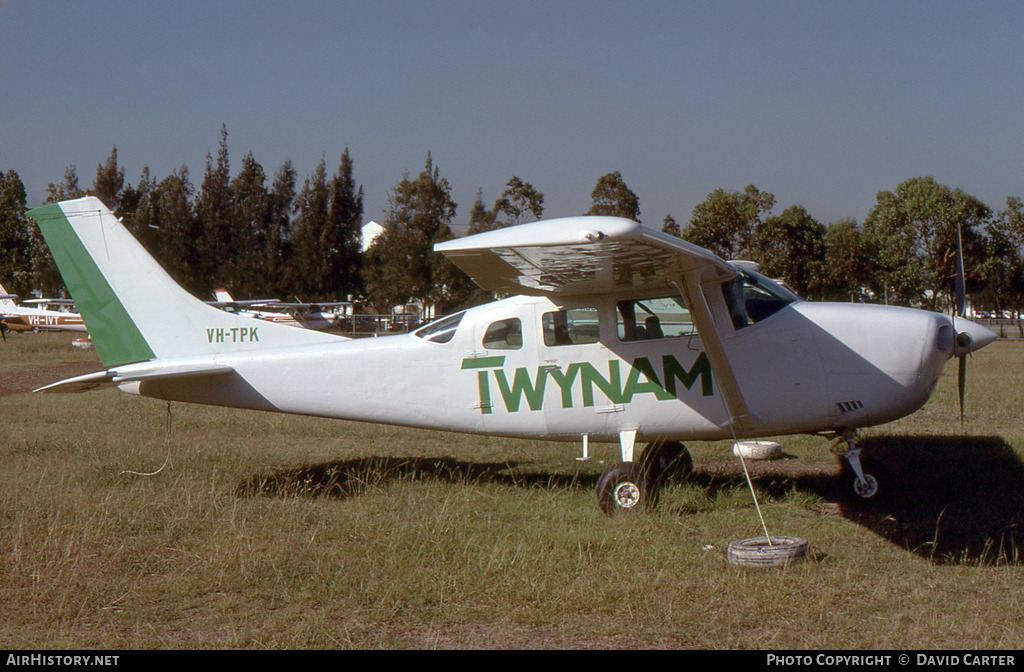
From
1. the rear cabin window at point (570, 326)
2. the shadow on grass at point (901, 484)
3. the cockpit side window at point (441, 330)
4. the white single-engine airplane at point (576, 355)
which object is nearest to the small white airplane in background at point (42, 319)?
the white single-engine airplane at point (576, 355)

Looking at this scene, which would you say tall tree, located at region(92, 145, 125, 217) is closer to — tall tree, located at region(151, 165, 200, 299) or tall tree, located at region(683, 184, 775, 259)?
tall tree, located at region(151, 165, 200, 299)

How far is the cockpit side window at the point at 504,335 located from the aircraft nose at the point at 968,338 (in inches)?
154

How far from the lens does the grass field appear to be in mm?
4293

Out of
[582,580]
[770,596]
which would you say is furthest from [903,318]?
[582,580]

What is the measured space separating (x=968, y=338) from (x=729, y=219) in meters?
33.7

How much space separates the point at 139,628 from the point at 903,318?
6416 millimetres

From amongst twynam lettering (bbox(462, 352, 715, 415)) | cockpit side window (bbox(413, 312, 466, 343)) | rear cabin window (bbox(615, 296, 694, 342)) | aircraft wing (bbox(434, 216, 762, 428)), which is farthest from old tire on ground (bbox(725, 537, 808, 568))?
cockpit side window (bbox(413, 312, 466, 343))

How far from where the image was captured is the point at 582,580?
16.3 ft

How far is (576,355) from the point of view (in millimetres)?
7242

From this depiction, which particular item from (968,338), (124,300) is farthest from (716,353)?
(124,300)

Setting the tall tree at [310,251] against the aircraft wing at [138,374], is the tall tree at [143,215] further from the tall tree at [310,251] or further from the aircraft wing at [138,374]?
the aircraft wing at [138,374]

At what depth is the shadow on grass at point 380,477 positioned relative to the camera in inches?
303

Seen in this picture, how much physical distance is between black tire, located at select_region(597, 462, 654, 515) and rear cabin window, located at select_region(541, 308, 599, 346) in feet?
4.10

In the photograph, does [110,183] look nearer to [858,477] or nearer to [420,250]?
[420,250]
